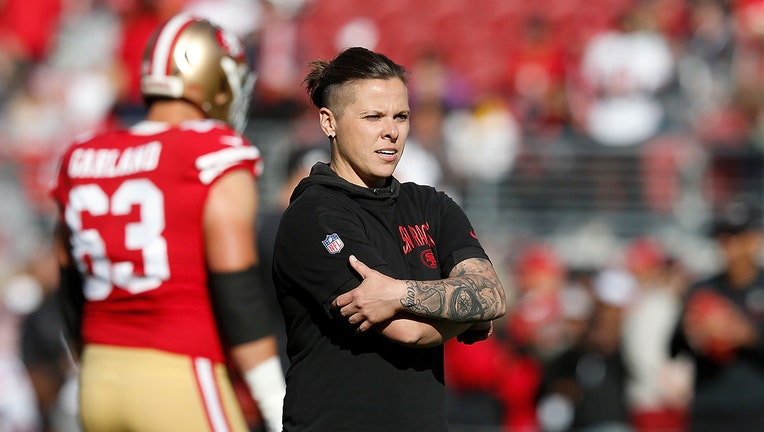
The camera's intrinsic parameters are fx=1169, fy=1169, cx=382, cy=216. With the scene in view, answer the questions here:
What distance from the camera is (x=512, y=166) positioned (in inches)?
440

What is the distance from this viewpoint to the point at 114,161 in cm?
400

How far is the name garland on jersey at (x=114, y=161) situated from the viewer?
3.93m

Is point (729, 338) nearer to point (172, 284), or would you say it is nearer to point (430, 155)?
point (172, 284)

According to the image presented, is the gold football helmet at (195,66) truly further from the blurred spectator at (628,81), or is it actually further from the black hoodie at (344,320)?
the blurred spectator at (628,81)

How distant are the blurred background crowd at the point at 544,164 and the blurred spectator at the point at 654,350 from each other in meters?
0.02

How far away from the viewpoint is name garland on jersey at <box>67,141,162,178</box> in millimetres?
3932

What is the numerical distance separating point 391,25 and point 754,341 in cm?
826

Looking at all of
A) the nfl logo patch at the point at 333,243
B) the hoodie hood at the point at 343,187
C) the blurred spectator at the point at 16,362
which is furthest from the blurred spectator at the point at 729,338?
the blurred spectator at the point at 16,362

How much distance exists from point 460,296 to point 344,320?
1.04ft

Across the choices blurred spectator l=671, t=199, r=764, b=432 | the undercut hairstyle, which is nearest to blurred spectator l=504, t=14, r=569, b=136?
blurred spectator l=671, t=199, r=764, b=432

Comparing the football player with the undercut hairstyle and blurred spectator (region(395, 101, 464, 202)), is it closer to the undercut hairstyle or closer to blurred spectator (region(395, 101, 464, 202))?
the undercut hairstyle

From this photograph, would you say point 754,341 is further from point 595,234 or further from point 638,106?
point 638,106

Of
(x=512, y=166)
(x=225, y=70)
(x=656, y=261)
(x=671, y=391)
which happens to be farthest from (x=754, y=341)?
(x=512, y=166)

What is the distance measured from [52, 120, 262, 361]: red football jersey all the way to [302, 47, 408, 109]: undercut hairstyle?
658 mm
